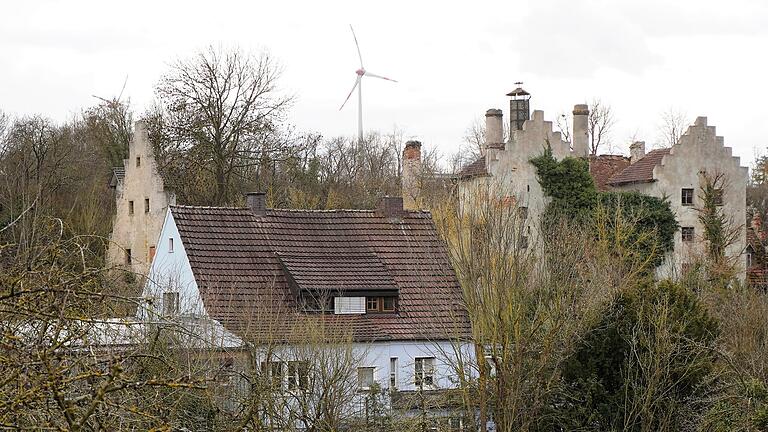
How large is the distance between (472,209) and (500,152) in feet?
52.3

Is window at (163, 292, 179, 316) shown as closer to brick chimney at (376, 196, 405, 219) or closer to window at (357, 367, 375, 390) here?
window at (357, 367, 375, 390)

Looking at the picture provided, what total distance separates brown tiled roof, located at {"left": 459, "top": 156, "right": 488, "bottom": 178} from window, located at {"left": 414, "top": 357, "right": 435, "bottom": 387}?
52.2ft

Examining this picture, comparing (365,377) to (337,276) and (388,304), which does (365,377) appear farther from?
(337,276)

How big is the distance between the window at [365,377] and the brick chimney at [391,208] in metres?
6.07

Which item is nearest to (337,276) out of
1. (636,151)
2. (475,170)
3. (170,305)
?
(170,305)

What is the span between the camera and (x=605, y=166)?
51281 millimetres

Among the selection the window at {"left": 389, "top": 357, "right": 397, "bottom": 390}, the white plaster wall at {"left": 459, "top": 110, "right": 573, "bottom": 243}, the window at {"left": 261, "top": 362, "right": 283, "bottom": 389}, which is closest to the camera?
the window at {"left": 261, "top": 362, "right": 283, "bottom": 389}

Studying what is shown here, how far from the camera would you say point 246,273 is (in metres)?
30.7

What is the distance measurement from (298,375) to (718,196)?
87.5ft

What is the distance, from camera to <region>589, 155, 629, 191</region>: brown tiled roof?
49.6m

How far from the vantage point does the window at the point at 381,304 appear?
3159 centimetres

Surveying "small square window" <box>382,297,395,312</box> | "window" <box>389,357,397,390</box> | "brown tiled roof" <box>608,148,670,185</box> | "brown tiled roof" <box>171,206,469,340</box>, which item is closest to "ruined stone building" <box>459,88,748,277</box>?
"brown tiled roof" <box>608,148,670,185</box>

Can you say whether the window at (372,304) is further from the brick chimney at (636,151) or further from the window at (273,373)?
the brick chimney at (636,151)

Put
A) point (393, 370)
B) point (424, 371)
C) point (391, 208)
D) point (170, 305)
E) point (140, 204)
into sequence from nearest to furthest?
1. point (170, 305)
2. point (424, 371)
3. point (393, 370)
4. point (391, 208)
5. point (140, 204)
